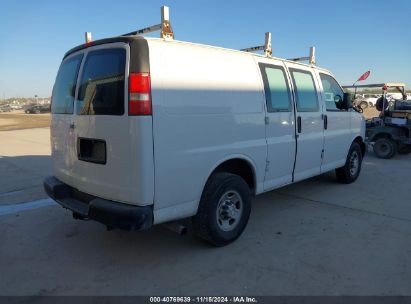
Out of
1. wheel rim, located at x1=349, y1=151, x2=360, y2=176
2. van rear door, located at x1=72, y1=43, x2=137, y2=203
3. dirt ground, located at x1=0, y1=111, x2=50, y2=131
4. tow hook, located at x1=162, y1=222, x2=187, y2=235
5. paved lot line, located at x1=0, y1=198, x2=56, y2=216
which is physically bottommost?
paved lot line, located at x1=0, y1=198, x2=56, y2=216

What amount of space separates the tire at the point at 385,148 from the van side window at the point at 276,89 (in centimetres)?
618

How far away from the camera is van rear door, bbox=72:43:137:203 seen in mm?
3040

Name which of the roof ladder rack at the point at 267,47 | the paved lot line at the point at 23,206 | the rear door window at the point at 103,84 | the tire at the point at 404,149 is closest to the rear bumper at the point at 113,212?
the rear door window at the point at 103,84

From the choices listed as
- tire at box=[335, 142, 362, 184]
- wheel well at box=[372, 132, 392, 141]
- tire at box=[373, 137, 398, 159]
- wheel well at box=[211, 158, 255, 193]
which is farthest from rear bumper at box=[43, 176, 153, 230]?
wheel well at box=[372, 132, 392, 141]

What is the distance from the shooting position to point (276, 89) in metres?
4.48

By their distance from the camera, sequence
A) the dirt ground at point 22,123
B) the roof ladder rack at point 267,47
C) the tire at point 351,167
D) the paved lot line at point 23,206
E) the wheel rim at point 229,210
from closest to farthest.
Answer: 1. the wheel rim at point 229,210
2. the roof ladder rack at point 267,47
3. the paved lot line at point 23,206
4. the tire at point 351,167
5. the dirt ground at point 22,123

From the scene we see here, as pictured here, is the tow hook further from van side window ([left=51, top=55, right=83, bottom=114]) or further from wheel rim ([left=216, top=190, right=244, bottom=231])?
van side window ([left=51, top=55, right=83, bottom=114])

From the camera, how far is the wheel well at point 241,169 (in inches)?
155

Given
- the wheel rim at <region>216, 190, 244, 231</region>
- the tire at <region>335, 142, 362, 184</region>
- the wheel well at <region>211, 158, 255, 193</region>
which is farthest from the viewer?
the tire at <region>335, 142, 362, 184</region>

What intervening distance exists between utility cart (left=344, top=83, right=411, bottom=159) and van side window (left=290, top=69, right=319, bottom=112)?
15.7 feet

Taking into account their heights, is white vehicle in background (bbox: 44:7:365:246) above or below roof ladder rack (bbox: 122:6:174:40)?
below

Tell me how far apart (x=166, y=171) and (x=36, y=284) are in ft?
5.13

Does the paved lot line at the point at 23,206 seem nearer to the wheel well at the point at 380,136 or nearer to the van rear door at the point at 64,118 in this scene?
the van rear door at the point at 64,118

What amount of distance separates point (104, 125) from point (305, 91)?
10.3ft
